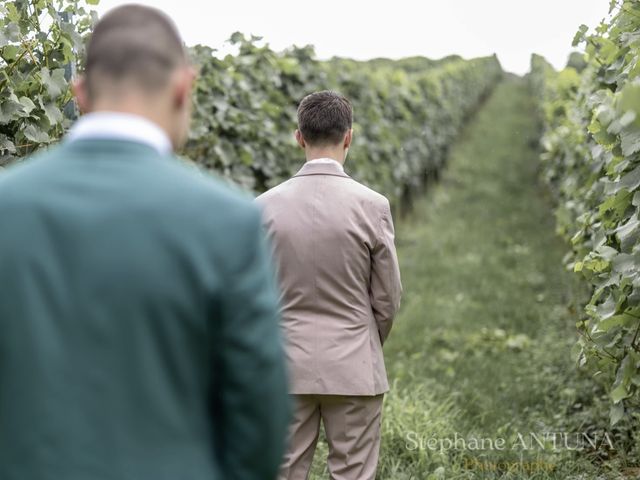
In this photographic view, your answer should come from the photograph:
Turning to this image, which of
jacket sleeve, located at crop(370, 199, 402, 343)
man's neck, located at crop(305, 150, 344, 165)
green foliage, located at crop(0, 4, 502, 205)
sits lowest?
jacket sleeve, located at crop(370, 199, 402, 343)

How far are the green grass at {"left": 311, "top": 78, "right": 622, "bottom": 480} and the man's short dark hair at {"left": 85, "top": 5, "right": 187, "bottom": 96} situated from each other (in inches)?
142

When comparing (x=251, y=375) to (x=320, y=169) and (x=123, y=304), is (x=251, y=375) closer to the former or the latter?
(x=123, y=304)

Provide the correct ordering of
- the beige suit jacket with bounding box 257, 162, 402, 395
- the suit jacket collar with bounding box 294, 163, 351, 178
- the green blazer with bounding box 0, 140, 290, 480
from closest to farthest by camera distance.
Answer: the green blazer with bounding box 0, 140, 290, 480
the beige suit jacket with bounding box 257, 162, 402, 395
the suit jacket collar with bounding box 294, 163, 351, 178

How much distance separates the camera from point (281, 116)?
320 inches

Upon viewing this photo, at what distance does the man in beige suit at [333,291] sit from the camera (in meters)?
3.55

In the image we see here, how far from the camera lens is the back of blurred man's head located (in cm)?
175

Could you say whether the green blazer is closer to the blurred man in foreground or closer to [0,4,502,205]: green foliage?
the blurred man in foreground

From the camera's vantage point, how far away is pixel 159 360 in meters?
1.65

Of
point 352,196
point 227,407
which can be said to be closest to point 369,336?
point 352,196

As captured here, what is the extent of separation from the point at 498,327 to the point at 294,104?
3047mm

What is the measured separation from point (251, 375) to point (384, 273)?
1957 millimetres

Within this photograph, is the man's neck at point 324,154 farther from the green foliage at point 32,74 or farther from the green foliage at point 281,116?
the green foliage at point 281,116

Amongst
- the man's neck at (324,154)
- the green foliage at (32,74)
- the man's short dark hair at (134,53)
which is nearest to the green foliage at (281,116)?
the green foliage at (32,74)

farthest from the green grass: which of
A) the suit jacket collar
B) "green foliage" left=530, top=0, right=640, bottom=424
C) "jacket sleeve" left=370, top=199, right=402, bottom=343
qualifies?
the suit jacket collar
